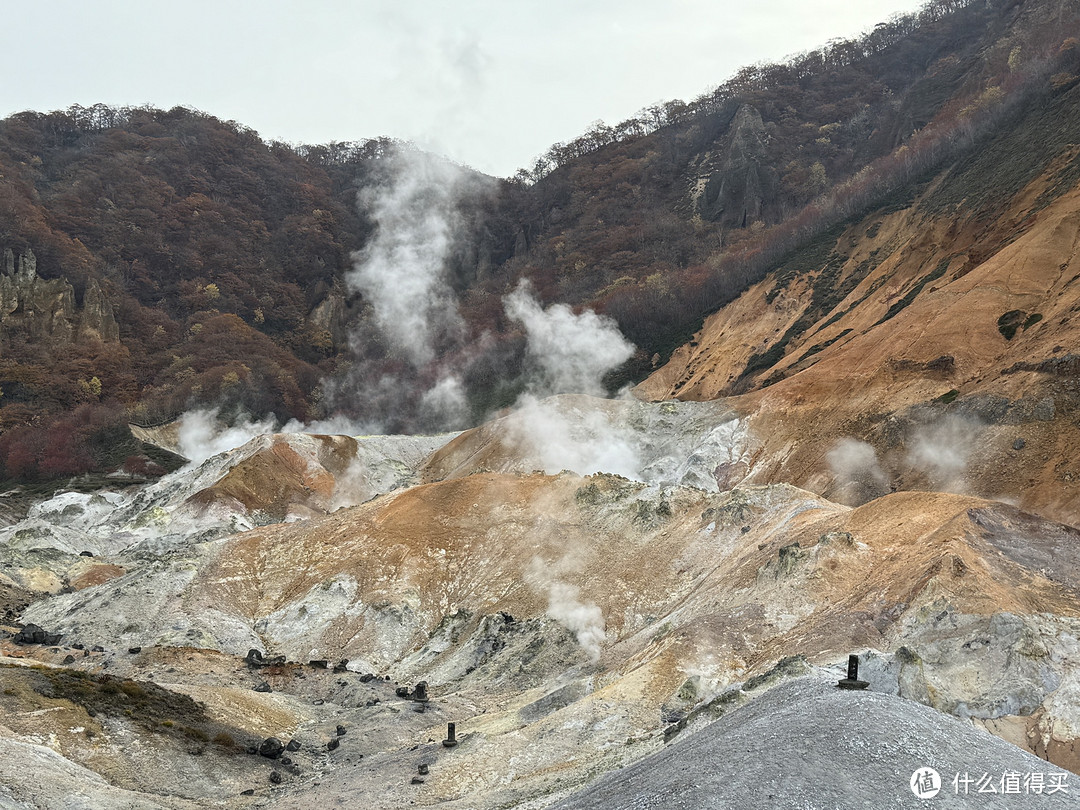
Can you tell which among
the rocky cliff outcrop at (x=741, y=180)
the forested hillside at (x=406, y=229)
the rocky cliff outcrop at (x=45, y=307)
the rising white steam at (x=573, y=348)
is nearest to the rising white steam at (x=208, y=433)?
the forested hillside at (x=406, y=229)

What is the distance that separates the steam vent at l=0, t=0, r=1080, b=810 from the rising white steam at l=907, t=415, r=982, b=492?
0.65 ft

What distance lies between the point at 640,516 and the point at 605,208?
9333cm

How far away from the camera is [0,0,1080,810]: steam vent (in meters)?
14.6

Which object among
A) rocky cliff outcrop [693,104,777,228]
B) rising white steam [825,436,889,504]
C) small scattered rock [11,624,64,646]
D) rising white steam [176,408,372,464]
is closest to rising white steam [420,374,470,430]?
rising white steam [176,408,372,464]

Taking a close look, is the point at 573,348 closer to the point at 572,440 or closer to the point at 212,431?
the point at 572,440

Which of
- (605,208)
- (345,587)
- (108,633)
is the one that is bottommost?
(108,633)

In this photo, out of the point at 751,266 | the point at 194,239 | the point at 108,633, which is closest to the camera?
the point at 108,633

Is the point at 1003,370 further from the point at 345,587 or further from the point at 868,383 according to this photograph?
the point at 345,587

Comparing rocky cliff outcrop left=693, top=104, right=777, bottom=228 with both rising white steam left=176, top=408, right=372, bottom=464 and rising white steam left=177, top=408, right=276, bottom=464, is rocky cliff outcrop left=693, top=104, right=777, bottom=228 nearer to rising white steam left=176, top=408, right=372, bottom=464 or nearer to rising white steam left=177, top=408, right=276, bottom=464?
rising white steam left=176, top=408, right=372, bottom=464

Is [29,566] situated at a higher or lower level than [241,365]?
lower

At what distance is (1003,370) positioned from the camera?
32.8 m

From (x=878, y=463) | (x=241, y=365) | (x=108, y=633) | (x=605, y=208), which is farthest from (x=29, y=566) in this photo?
(x=605, y=208)

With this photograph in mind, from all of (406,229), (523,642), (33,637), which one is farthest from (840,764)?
(406,229)

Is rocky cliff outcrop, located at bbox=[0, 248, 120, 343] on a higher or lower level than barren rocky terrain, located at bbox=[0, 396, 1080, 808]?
higher
